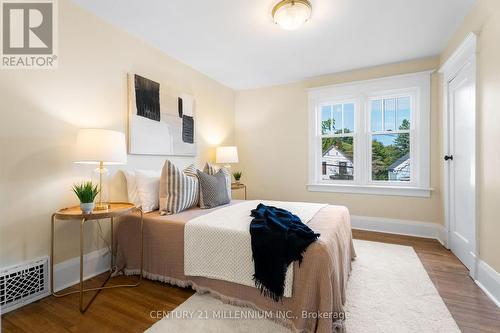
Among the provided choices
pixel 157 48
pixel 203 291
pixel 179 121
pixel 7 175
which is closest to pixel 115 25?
pixel 157 48

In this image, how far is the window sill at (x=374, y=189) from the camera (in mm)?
3377

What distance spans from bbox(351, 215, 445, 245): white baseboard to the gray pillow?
7.34 feet

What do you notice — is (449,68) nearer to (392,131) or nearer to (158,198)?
(392,131)

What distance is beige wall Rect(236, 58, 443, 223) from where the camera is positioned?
10.9 ft

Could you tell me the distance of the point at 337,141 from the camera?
13.0 ft

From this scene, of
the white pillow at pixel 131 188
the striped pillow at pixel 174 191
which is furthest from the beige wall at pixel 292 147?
the white pillow at pixel 131 188

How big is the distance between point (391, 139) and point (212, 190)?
2.82m

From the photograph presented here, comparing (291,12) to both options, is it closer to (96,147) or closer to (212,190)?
(212,190)

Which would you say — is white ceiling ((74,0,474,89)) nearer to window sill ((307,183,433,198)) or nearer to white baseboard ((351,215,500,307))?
window sill ((307,183,433,198))

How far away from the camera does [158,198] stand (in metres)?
2.49

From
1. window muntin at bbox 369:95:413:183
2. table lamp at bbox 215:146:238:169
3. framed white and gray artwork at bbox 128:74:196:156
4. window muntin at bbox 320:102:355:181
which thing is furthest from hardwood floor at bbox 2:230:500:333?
table lamp at bbox 215:146:238:169

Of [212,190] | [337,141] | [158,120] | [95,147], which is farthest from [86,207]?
[337,141]

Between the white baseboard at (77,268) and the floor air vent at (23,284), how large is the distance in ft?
0.33

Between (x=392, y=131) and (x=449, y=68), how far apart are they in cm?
102
